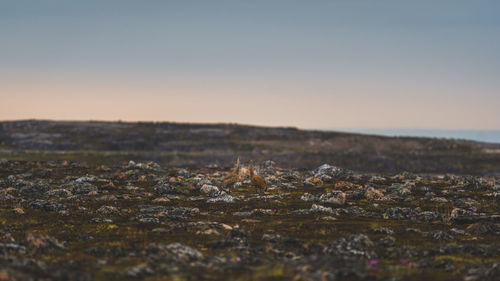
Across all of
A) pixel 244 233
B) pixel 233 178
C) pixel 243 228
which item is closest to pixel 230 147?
pixel 233 178

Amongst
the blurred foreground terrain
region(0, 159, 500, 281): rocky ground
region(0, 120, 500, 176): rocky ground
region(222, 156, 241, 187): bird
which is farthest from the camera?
region(0, 120, 500, 176): rocky ground

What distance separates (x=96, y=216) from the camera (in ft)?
95.0

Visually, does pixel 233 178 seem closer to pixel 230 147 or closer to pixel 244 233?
pixel 244 233

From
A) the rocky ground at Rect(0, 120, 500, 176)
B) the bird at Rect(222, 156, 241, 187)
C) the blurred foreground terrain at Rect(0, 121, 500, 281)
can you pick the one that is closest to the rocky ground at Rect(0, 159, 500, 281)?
the blurred foreground terrain at Rect(0, 121, 500, 281)

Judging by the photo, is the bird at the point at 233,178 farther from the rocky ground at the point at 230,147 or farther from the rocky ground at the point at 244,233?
the rocky ground at the point at 230,147

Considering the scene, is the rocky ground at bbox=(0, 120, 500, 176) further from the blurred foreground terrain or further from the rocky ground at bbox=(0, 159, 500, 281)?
the rocky ground at bbox=(0, 159, 500, 281)

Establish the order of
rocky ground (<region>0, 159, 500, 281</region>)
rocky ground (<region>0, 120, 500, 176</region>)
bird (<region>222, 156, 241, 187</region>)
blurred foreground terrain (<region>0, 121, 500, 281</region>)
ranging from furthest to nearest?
rocky ground (<region>0, 120, 500, 176</region>)
bird (<region>222, 156, 241, 187</region>)
blurred foreground terrain (<region>0, 121, 500, 281</region>)
rocky ground (<region>0, 159, 500, 281</region>)

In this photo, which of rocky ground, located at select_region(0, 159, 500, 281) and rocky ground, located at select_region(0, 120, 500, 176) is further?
rocky ground, located at select_region(0, 120, 500, 176)

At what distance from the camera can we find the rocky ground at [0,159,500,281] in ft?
50.6

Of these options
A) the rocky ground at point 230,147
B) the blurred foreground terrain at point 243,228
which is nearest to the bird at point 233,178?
the blurred foreground terrain at point 243,228

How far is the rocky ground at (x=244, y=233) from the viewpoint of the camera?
15.4 meters

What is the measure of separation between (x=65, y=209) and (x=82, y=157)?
82955 millimetres

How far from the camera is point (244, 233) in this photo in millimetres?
21984

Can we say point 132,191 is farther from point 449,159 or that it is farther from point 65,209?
point 449,159
